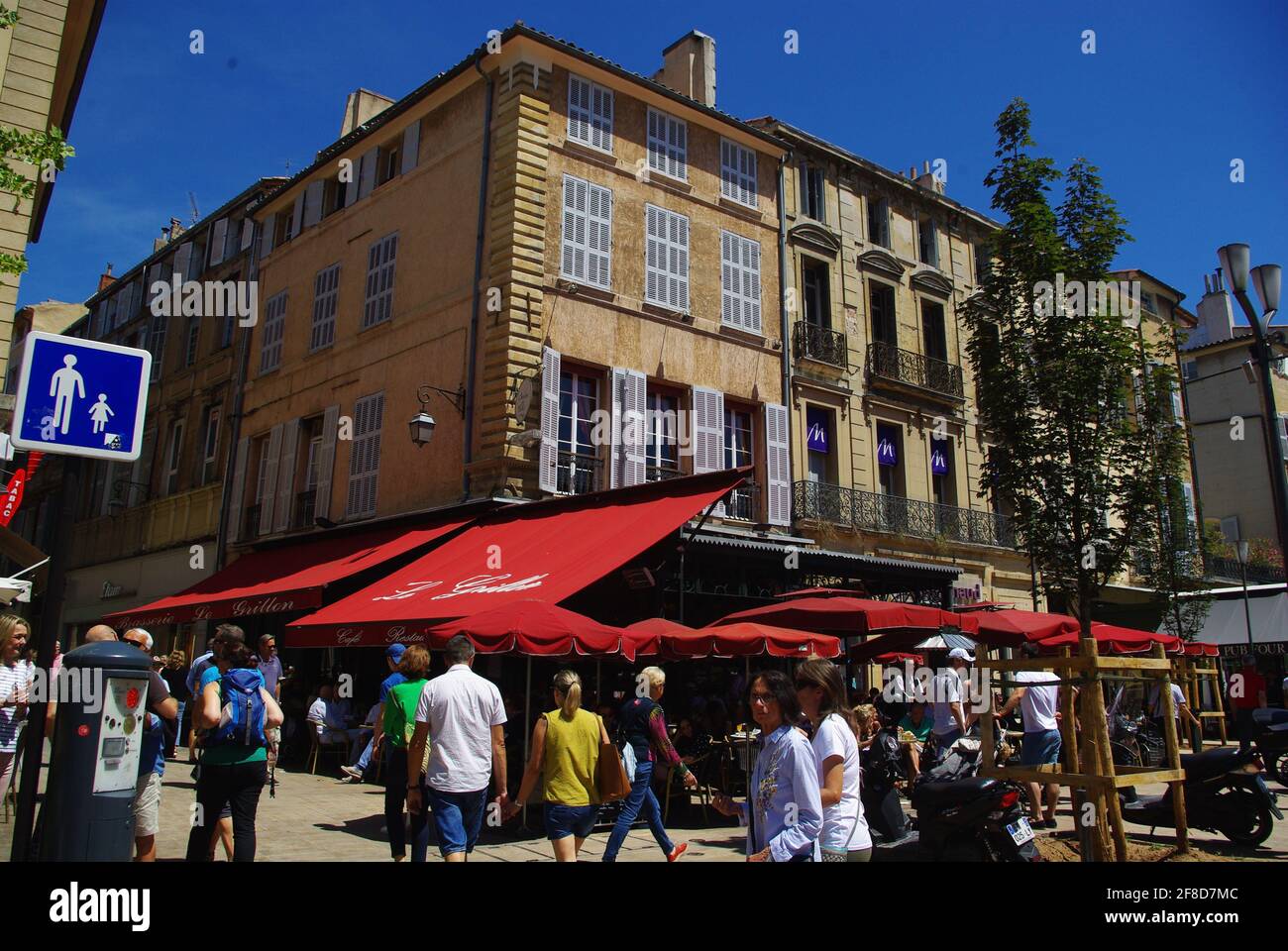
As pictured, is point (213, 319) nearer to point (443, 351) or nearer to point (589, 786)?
point (443, 351)

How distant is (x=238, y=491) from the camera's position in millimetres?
18984

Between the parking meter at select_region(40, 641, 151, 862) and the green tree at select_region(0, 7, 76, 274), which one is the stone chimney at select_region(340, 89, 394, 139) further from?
the parking meter at select_region(40, 641, 151, 862)

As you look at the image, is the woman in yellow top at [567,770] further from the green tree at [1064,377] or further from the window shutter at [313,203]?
the window shutter at [313,203]

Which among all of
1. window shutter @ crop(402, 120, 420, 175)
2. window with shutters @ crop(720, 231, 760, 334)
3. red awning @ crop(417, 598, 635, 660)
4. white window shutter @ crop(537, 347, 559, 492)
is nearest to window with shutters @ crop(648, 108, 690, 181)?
window with shutters @ crop(720, 231, 760, 334)

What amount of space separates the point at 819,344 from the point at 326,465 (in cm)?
949

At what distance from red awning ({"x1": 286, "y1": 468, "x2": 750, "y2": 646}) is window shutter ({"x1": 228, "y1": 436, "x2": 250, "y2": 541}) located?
24.7ft

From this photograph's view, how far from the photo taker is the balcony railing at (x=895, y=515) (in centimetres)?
1705

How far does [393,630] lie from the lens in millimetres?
9812

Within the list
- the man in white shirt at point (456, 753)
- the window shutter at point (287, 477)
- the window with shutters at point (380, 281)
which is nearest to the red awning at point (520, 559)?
the man in white shirt at point (456, 753)

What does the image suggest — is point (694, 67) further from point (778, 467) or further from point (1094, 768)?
point (1094, 768)

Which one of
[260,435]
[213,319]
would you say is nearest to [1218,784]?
[260,435]

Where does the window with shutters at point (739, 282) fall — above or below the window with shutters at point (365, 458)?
above

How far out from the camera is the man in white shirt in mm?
5562

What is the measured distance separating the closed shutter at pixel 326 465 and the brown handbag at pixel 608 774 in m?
11.9
